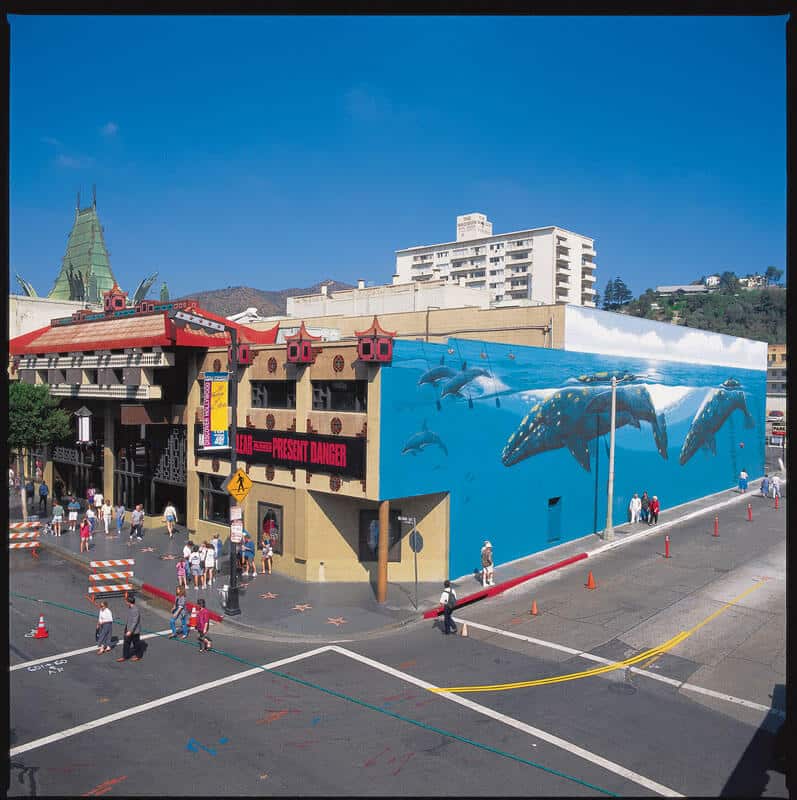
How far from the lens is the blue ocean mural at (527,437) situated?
25281mm

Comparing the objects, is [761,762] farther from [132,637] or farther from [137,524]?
[137,524]

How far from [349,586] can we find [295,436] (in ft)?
Answer: 19.5

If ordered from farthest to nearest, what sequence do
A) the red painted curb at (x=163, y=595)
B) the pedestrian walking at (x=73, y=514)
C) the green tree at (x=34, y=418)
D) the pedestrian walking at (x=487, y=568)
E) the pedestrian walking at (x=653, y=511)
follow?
the pedestrian walking at (x=653, y=511) < the green tree at (x=34, y=418) < the pedestrian walking at (x=73, y=514) < the pedestrian walking at (x=487, y=568) < the red painted curb at (x=163, y=595)

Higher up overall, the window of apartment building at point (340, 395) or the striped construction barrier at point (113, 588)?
the window of apartment building at point (340, 395)

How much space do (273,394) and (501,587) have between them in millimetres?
11627

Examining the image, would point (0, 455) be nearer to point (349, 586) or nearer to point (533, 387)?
point (349, 586)

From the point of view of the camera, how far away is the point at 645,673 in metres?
17.6

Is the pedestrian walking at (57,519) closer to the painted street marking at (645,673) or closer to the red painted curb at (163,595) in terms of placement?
the red painted curb at (163,595)

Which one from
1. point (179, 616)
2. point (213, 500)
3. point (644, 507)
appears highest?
point (213, 500)

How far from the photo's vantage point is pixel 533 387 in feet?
101

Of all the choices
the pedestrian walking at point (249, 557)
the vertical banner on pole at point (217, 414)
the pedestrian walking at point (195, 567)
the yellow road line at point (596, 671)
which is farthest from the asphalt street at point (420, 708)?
the vertical banner on pole at point (217, 414)

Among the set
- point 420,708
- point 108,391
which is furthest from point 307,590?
point 108,391

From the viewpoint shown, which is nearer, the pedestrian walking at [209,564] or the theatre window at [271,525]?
the pedestrian walking at [209,564]

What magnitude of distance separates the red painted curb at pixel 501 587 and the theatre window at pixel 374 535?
11.7 feet
